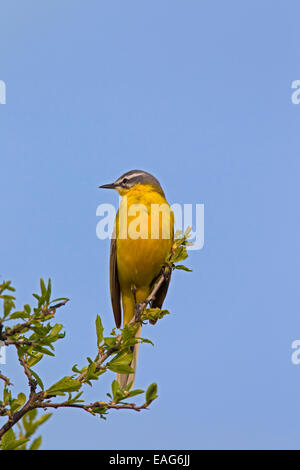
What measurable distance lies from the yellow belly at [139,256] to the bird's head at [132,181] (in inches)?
20.1

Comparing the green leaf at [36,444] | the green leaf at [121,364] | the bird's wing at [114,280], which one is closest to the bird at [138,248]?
the bird's wing at [114,280]

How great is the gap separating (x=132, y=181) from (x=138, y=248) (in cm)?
168

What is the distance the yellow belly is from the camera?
7.98 m

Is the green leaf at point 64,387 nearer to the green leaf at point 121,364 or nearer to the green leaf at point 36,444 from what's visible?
the green leaf at point 121,364

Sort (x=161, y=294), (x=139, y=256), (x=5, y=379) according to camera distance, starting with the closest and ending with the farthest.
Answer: (x=5, y=379), (x=139, y=256), (x=161, y=294)

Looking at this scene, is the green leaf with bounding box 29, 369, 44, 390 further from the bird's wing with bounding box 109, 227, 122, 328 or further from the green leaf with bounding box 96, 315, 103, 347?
the bird's wing with bounding box 109, 227, 122, 328

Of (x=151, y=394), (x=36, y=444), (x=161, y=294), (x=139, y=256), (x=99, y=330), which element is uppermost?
(x=139, y=256)

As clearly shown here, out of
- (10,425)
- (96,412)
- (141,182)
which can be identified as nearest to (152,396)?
(96,412)

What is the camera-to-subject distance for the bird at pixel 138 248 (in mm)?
8000

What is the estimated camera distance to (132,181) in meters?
9.42

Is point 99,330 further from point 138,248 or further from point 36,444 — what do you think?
point 138,248

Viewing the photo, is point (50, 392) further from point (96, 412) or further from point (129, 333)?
point (129, 333)

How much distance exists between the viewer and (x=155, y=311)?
17.6 ft

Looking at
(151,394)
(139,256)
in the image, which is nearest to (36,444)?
(151,394)
